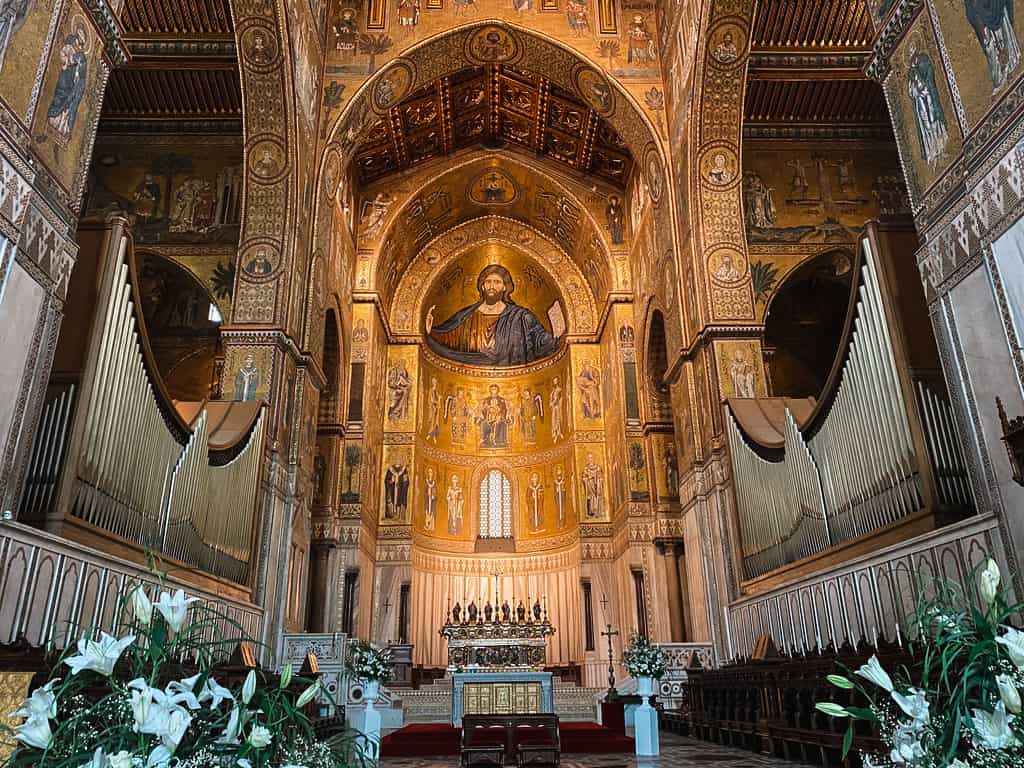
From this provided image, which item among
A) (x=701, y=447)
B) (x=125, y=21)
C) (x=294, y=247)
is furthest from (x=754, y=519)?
(x=125, y=21)

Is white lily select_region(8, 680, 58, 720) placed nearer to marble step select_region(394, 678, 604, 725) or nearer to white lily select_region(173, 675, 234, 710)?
white lily select_region(173, 675, 234, 710)

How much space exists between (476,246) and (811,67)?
1208 cm

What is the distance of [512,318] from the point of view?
2658cm

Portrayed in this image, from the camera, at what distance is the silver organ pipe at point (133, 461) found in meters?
7.13

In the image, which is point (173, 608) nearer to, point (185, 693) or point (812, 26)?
point (185, 693)

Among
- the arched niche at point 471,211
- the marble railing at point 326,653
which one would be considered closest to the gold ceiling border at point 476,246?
the arched niche at point 471,211

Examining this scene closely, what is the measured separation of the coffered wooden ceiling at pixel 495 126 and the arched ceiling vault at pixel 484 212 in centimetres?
44

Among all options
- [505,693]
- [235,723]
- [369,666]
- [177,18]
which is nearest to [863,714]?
[235,723]

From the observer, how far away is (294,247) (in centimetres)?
1352

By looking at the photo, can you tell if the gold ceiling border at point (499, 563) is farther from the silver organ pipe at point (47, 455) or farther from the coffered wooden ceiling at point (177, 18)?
the silver organ pipe at point (47, 455)

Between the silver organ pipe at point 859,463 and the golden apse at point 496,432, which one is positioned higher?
the golden apse at point 496,432

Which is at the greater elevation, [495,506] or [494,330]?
[494,330]

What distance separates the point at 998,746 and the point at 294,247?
13.1 m

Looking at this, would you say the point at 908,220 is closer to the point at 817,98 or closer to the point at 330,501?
the point at 817,98
